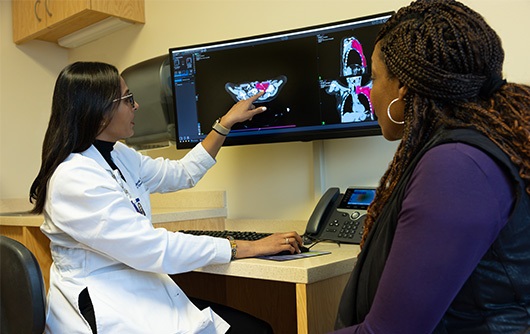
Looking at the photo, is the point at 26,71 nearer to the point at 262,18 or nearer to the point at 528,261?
the point at 262,18

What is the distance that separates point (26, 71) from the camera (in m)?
3.09

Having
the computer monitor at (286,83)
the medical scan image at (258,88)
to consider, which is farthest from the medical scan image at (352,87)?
the medical scan image at (258,88)

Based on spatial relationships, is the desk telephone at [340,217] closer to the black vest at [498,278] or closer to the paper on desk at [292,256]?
the paper on desk at [292,256]

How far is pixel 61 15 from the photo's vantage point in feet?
8.75

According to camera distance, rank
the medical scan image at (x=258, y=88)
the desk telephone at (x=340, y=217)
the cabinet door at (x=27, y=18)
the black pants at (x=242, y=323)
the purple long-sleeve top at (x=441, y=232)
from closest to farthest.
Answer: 1. the purple long-sleeve top at (x=441, y=232)
2. the black pants at (x=242, y=323)
3. the desk telephone at (x=340, y=217)
4. the medical scan image at (x=258, y=88)
5. the cabinet door at (x=27, y=18)

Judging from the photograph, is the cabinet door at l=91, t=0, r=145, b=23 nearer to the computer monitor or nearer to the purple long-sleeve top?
the computer monitor

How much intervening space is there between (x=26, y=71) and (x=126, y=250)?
2282mm

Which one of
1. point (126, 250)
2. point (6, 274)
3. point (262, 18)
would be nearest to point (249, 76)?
point (262, 18)

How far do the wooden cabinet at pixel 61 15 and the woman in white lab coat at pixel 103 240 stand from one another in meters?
1.25

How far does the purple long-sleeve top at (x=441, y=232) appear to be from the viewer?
0.71 metres

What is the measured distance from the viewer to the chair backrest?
1.16 metres

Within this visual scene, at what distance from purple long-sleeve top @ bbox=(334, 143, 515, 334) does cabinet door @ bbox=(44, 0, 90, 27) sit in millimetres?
2224

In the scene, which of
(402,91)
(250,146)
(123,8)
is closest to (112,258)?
(402,91)

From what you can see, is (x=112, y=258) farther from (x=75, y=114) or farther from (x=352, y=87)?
(x=352, y=87)
